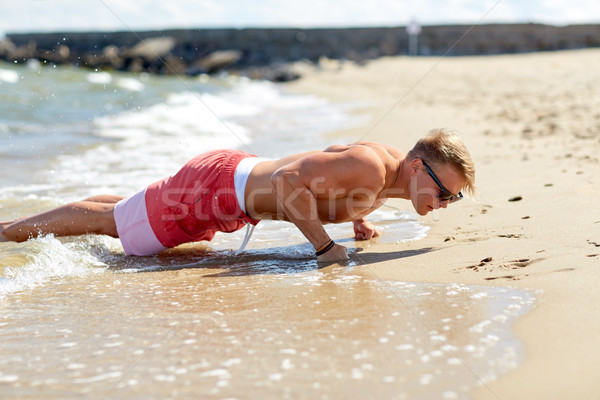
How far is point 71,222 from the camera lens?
3.73m

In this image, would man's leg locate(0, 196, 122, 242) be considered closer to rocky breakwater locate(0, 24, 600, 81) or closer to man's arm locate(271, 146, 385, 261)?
man's arm locate(271, 146, 385, 261)

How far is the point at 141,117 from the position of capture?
445 inches

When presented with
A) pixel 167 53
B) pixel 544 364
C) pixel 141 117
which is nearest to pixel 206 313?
pixel 544 364

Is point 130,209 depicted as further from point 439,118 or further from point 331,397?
point 439,118

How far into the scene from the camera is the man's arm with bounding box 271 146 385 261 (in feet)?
10.3

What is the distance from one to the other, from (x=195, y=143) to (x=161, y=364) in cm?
646

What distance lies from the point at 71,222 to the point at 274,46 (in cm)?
3041

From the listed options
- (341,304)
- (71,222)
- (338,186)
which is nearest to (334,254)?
(338,186)

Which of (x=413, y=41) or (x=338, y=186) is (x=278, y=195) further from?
(x=413, y=41)

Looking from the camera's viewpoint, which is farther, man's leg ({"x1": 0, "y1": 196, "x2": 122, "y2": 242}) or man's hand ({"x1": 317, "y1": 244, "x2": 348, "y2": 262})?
man's leg ({"x1": 0, "y1": 196, "x2": 122, "y2": 242})

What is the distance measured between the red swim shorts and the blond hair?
1.05m

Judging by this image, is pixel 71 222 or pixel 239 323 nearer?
pixel 239 323

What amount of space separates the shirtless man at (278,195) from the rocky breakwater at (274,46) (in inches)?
829

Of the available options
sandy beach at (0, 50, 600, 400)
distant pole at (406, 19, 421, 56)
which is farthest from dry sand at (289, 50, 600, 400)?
distant pole at (406, 19, 421, 56)
